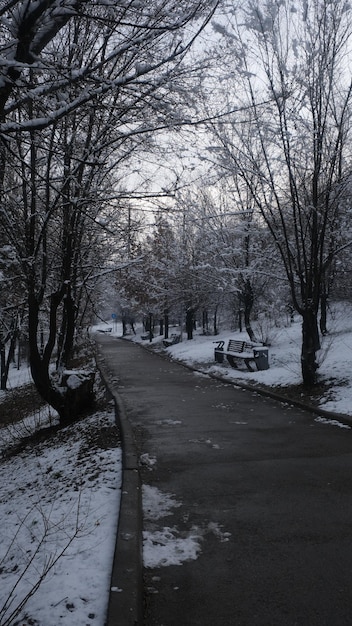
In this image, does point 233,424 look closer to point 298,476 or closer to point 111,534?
point 298,476

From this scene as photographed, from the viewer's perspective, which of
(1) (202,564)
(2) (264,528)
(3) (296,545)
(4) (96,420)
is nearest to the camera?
(1) (202,564)

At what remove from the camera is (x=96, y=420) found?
28.5 ft

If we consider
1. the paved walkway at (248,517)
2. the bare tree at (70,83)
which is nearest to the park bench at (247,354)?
the paved walkway at (248,517)

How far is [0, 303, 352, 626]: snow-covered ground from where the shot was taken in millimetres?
2883

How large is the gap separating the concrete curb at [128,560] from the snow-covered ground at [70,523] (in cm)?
7

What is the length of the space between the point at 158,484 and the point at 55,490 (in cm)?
127

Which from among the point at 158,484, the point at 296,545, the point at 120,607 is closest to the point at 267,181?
the point at 158,484

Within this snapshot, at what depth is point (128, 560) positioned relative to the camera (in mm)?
3301

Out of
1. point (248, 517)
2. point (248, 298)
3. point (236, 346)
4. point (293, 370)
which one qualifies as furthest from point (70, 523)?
point (248, 298)

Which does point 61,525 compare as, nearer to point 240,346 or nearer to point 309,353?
point 309,353

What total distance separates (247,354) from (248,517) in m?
10.9

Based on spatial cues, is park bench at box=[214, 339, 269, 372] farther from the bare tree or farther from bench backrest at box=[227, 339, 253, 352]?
the bare tree

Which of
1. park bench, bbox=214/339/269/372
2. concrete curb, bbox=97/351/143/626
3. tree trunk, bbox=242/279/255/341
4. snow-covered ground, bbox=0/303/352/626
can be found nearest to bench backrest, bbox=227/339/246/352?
park bench, bbox=214/339/269/372

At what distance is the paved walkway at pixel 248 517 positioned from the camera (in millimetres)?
2854
